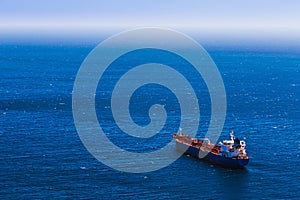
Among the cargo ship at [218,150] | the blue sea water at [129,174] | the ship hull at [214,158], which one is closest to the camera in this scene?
the blue sea water at [129,174]

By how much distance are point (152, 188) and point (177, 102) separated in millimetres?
86044

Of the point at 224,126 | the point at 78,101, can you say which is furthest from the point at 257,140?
the point at 78,101

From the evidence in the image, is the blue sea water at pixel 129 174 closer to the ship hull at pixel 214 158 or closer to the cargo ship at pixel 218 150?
the ship hull at pixel 214 158

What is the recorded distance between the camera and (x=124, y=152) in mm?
127875

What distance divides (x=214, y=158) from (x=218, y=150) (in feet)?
9.31


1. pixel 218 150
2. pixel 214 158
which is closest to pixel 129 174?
pixel 214 158

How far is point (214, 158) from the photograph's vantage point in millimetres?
124938

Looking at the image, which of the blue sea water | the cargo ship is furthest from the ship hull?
the blue sea water

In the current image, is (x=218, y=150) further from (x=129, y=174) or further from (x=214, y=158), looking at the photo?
(x=129, y=174)

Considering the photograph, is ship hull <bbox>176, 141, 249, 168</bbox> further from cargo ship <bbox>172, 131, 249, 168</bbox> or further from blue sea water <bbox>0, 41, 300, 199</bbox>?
blue sea water <bbox>0, 41, 300, 199</bbox>

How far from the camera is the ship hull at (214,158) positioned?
120 metres

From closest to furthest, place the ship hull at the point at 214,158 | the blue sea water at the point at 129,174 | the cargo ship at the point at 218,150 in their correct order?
the blue sea water at the point at 129,174, the ship hull at the point at 214,158, the cargo ship at the point at 218,150

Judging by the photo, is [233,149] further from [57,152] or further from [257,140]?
[57,152]

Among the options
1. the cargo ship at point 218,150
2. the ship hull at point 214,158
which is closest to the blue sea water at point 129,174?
the ship hull at point 214,158
